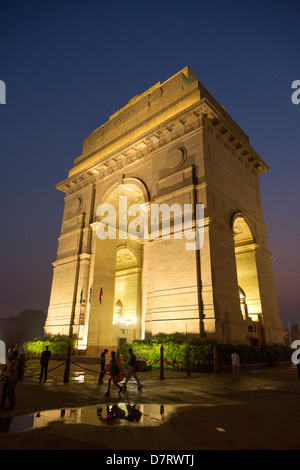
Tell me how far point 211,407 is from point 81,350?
15356 millimetres

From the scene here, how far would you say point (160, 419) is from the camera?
520 centimetres

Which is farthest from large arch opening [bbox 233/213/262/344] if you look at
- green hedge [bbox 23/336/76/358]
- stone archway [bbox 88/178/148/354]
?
green hedge [bbox 23/336/76/358]

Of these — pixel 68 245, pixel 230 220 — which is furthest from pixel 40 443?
pixel 68 245

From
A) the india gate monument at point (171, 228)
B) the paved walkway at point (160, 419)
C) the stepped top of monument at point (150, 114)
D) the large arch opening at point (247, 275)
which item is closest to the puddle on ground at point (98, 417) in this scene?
the paved walkway at point (160, 419)

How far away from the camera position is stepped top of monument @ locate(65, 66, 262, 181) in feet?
67.0

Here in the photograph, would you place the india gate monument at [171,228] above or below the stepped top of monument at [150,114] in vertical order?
below

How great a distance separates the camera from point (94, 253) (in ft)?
73.9

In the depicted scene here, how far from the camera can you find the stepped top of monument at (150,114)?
20.4 m

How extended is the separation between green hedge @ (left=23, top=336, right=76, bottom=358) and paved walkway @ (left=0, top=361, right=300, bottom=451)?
444 inches

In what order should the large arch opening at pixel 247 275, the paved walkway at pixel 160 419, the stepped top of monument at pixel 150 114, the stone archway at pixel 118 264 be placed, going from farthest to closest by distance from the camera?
the stone archway at pixel 118 264
the stepped top of monument at pixel 150 114
the large arch opening at pixel 247 275
the paved walkway at pixel 160 419

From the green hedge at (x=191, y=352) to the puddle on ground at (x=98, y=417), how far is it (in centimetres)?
694

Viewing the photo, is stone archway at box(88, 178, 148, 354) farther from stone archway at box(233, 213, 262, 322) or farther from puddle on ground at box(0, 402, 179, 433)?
puddle on ground at box(0, 402, 179, 433)

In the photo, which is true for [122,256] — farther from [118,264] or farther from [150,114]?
[150,114]

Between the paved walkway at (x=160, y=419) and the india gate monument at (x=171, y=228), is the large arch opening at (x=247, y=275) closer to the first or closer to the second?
the india gate monument at (x=171, y=228)
